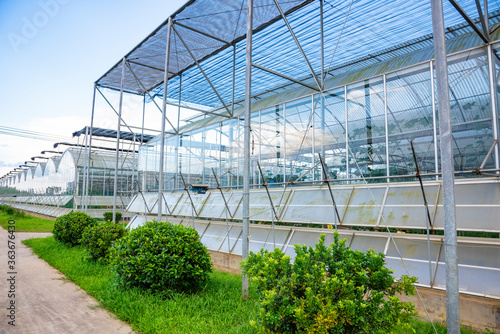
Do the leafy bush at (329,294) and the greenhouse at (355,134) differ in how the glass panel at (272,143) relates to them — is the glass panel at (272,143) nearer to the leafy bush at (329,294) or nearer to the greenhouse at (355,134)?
the greenhouse at (355,134)

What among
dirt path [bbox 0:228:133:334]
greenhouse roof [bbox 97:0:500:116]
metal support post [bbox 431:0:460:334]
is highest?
greenhouse roof [bbox 97:0:500:116]

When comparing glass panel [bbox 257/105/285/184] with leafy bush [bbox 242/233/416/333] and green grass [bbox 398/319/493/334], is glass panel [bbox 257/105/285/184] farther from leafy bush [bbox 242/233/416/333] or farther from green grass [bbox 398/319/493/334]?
leafy bush [bbox 242/233/416/333]

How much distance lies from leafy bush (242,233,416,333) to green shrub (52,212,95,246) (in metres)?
10.2

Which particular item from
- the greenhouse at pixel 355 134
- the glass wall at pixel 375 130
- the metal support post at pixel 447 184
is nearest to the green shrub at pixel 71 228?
the greenhouse at pixel 355 134

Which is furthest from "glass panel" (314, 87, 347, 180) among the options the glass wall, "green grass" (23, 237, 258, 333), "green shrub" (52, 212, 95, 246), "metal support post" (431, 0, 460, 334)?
"green shrub" (52, 212, 95, 246)

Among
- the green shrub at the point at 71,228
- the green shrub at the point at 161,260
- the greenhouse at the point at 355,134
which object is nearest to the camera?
the greenhouse at the point at 355,134

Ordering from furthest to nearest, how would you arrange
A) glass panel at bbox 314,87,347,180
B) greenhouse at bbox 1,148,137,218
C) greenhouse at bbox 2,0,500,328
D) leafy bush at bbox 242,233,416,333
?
greenhouse at bbox 1,148,137,218 < glass panel at bbox 314,87,347,180 < greenhouse at bbox 2,0,500,328 < leafy bush at bbox 242,233,416,333

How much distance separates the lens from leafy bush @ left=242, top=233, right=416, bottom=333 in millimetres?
3158

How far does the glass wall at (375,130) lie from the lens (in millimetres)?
6537

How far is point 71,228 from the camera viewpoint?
11.7 m

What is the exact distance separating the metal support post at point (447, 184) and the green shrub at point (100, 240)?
8.16 m

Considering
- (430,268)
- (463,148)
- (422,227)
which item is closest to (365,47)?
(463,148)

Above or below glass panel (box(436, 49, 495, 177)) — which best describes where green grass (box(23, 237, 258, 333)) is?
below

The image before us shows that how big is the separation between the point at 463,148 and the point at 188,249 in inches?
237
